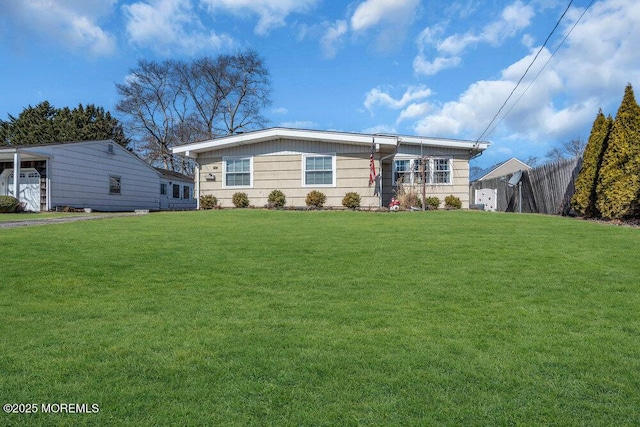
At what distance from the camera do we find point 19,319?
12.0 ft

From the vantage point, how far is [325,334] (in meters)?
3.24

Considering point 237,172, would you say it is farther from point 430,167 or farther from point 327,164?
point 430,167

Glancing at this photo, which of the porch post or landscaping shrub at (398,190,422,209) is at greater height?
the porch post

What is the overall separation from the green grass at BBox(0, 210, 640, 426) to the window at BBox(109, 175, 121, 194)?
58.4ft

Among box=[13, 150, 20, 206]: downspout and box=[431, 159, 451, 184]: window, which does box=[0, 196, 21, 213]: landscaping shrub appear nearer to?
box=[13, 150, 20, 206]: downspout

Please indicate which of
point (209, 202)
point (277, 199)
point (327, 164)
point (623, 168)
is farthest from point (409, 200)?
point (209, 202)

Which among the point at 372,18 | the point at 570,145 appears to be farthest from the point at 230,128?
the point at 570,145

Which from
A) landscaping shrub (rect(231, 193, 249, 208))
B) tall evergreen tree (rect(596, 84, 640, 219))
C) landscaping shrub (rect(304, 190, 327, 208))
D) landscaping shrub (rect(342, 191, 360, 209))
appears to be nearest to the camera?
tall evergreen tree (rect(596, 84, 640, 219))

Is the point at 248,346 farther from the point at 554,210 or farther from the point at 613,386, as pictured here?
the point at 554,210

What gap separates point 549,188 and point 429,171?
4601mm

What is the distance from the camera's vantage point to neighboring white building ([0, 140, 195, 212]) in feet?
62.0

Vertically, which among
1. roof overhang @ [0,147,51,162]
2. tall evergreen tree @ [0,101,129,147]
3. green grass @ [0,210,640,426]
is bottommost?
green grass @ [0,210,640,426]

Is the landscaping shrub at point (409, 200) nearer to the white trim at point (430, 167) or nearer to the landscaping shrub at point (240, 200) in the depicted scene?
the white trim at point (430, 167)

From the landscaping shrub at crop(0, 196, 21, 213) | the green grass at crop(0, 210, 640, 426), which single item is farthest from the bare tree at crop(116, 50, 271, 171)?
the green grass at crop(0, 210, 640, 426)
